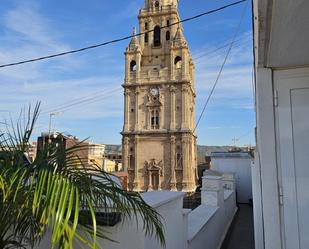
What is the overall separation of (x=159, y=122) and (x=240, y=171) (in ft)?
45.3

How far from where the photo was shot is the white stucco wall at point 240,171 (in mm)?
15266

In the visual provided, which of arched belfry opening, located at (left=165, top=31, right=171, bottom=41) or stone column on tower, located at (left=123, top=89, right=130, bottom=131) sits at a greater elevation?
arched belfry opening, located at (left=165, top=31, right=171, bottom=41)

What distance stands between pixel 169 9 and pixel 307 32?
33.5 meters

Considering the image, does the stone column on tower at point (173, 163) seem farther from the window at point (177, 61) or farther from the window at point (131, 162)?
the window at point (177, 61)

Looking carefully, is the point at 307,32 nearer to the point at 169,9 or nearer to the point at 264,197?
the point at 264,197

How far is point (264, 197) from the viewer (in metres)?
2.06

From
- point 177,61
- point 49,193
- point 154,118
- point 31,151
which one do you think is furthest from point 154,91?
point 49,193

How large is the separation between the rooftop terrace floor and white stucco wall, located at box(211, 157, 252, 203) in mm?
5364

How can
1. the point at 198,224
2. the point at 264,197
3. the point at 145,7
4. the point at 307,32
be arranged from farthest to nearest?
1. the point at 145,7
2. the point at 198,224
3. the point at 264,197
4. the point at 307,32

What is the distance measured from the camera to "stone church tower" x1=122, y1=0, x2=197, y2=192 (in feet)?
92.1

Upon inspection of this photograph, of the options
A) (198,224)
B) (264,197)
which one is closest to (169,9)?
(198,224)

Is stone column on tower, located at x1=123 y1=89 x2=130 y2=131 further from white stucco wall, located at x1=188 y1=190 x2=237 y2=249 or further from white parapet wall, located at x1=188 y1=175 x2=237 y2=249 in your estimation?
white stucco wall, located at x1=188 y1=190 x2=237 y2=249

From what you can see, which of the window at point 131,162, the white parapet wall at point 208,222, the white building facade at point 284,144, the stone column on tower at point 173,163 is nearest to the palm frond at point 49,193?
the white building facade at point 284,144

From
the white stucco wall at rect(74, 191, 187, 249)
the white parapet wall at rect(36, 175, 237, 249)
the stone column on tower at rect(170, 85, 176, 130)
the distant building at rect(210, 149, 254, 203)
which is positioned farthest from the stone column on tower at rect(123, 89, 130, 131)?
the white stucco wall at rect(74, 191, 187, 249)
